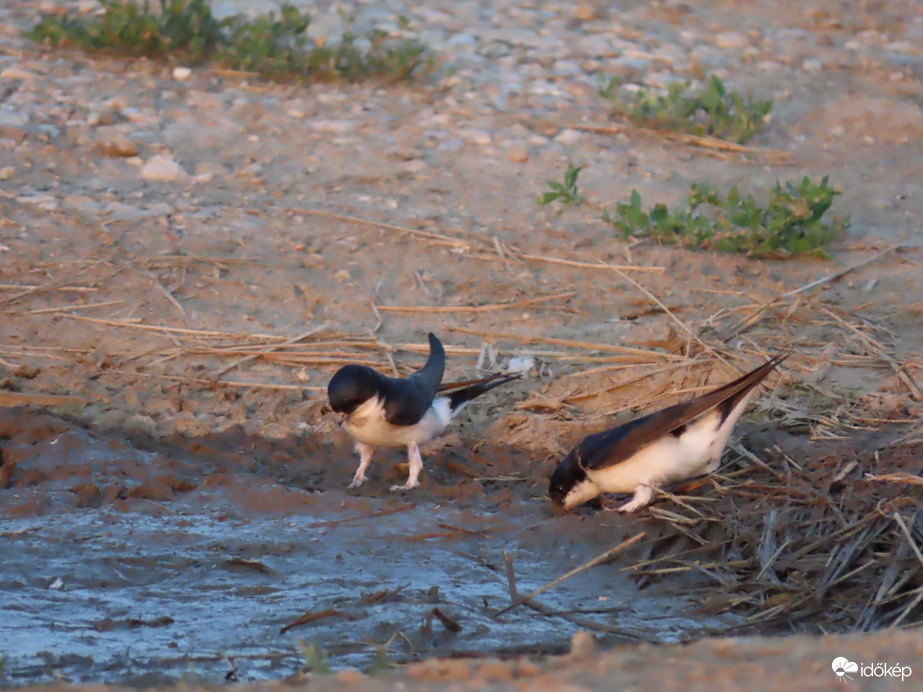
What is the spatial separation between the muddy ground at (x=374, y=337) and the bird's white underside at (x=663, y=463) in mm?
132

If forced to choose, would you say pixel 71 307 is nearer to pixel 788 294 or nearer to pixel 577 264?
pixel 577 264

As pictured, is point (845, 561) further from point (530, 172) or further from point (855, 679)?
point (530, 172)

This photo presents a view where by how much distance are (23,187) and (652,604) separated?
4940 mm

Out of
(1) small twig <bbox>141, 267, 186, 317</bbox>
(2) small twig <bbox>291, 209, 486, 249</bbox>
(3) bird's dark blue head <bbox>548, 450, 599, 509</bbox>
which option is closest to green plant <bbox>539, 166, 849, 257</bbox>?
(2) small twig <bbox>291, 209, 486, 249</bbox>

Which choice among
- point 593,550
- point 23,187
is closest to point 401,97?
point 23,187

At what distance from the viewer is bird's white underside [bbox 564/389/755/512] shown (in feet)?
14.5

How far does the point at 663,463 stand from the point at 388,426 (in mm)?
1173

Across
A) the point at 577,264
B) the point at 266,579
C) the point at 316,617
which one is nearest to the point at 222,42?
the point at 577,264

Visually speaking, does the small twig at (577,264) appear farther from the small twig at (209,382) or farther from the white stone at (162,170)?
the white stone at (162,170)

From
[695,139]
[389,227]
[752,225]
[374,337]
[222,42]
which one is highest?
[222,42]

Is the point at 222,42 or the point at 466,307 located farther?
the point at 222,42

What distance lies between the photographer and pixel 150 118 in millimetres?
7832

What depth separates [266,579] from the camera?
12.8 ft

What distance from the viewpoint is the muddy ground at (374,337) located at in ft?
12.0
